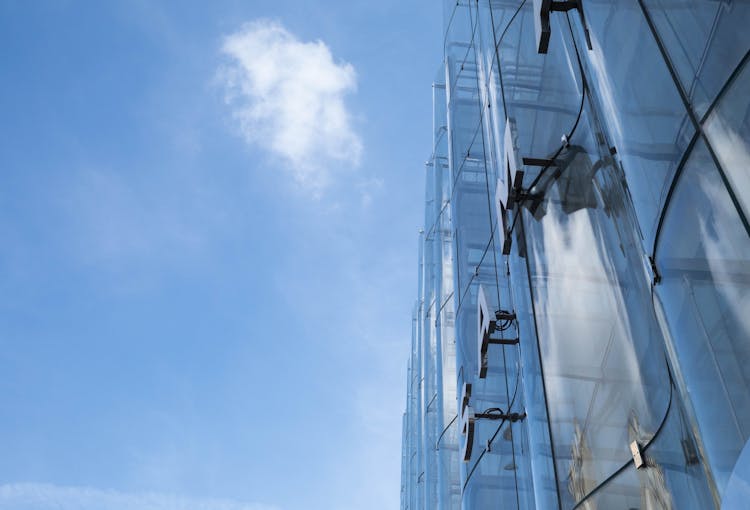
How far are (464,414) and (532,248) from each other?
397 cm

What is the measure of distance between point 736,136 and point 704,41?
64 cm

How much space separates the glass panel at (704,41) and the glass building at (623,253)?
1 centimetres

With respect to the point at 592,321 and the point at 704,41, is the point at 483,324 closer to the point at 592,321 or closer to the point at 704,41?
the point at 592,321

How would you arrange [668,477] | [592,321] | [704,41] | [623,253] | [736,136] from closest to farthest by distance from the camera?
[736,136] → [704,41] → [668,477] → [623,253] → [592,321]

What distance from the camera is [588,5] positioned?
18.1ft

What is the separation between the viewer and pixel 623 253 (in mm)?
5082

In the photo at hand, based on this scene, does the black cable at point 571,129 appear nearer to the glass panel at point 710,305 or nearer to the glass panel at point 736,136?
the glass panel at point 710,305

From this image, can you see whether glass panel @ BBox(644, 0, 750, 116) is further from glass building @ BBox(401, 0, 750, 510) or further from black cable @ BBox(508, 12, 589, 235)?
black cable @ BBox(508, 12, 589, 235)

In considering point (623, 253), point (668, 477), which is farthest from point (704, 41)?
point (668, 477)

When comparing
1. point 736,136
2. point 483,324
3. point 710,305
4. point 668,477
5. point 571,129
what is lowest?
point 668,477

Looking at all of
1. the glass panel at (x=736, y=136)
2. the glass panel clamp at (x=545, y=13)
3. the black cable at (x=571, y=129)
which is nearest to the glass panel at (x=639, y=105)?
the glass panel at (x=736, y=136)

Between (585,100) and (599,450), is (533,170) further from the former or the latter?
(599,450)

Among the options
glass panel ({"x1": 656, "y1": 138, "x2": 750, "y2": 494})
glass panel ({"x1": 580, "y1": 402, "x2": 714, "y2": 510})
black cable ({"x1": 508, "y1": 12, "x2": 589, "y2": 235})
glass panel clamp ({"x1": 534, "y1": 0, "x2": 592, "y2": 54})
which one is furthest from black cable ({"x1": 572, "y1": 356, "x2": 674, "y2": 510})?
glass panel clamp ({"x1": 534, "y1": 0, "x2": 592, "y2": 54})

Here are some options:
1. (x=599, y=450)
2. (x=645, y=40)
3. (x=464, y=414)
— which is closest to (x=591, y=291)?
(x=599, y=450)
